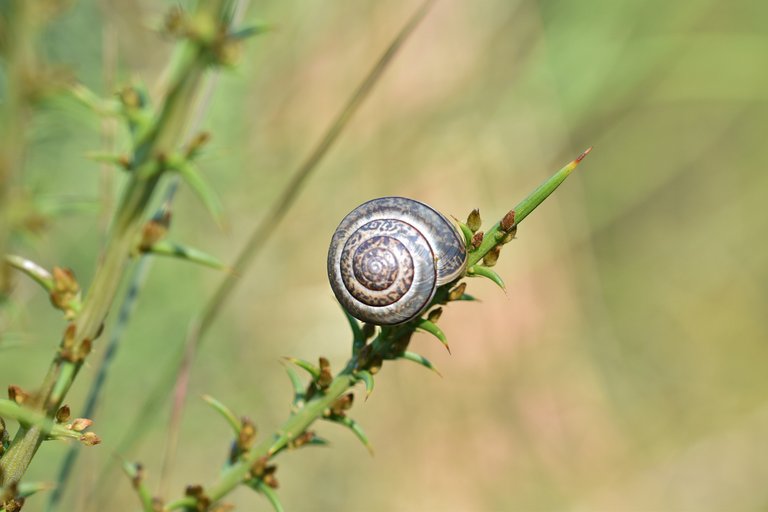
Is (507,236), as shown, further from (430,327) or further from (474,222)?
(430,327)

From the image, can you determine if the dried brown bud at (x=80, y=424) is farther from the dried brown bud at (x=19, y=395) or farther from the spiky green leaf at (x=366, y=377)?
the spiky green leaf at (x=366, y=377)

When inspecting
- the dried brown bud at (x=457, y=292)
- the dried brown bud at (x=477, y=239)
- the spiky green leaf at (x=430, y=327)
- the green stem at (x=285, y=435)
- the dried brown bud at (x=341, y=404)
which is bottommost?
the green stem at (x=285, y=435)

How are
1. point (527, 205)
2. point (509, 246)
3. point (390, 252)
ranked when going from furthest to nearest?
point (509, 246), point (390, 252), point (527, 205)

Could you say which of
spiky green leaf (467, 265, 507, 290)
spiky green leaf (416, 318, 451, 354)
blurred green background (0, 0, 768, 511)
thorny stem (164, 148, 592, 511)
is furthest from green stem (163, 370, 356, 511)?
blurred green background (0, 0, 768, 511)

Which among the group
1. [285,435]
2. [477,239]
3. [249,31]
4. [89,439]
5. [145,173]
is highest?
[249,31]

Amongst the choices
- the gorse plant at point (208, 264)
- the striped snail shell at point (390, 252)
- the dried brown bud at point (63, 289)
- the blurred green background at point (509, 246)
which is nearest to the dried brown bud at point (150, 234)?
the gorse plant at point (208, 264)

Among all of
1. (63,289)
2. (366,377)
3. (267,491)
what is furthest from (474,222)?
(63,289)

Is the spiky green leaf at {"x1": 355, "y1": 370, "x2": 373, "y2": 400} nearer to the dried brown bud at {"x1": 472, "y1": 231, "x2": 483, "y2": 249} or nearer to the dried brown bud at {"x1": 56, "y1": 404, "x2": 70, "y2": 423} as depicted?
the dried brown bud at {"x1": 472, "y1": 231, "x2": 483, "y2": 249}
